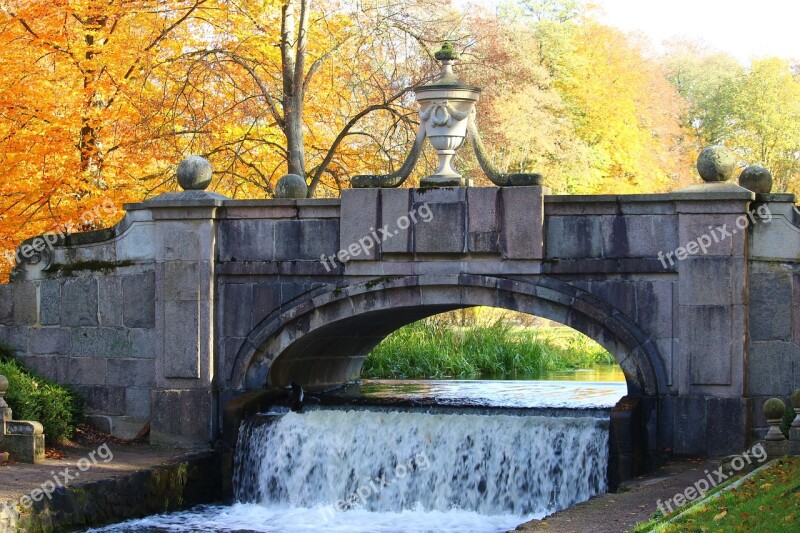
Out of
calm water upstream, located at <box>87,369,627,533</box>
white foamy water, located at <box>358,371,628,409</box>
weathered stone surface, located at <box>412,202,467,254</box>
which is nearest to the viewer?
calm water upstream, located at <box>87,369,627,533</box>

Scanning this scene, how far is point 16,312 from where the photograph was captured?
47.5ft

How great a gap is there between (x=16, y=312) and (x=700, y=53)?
1709 inches

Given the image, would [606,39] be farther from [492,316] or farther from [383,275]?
[383,275]

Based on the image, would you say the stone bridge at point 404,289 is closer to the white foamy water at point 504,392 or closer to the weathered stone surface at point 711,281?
the weathered stone surface at point 711,281

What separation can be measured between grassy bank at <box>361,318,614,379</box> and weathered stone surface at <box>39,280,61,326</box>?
7.06m

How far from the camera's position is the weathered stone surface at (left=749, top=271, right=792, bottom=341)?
1204 cm

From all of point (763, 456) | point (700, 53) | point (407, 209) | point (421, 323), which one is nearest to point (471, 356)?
point (421, 323)

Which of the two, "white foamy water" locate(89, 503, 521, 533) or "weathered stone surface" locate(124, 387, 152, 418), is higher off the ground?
"weathered stone surface" locate(124, 387, 152, 418)

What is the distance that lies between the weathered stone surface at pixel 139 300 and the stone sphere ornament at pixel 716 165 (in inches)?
240

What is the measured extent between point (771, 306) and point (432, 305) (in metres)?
3.60

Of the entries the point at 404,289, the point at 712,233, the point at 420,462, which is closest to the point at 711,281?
the point at 712,233

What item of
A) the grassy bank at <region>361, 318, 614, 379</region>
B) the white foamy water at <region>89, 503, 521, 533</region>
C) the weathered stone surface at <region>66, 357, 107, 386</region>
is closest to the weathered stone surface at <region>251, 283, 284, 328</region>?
the weathered stone surface at <region>66, 357, 107, 386</region>

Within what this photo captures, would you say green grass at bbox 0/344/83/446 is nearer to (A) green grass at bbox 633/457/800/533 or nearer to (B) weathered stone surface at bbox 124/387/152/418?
(B) weathered stone surface at bbox 124/387/152/418

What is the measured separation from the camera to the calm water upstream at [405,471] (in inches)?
466
